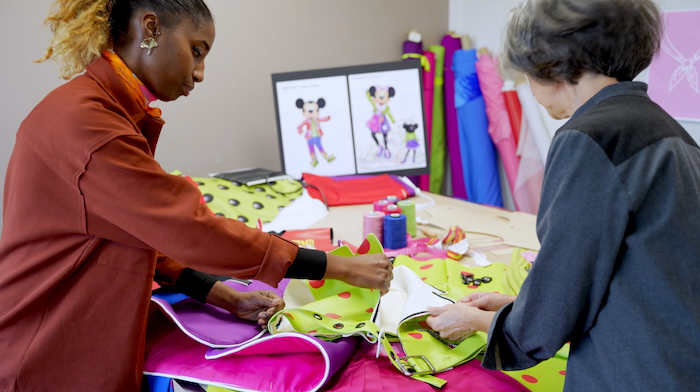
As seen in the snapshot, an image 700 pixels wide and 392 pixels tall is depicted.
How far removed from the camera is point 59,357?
41.0 inches

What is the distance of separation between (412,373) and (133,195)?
67 cm

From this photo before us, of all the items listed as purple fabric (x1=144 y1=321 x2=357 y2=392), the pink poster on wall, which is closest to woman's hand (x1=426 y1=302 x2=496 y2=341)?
purple fabric (x1=144 y1=321 x2=357 y2=392)

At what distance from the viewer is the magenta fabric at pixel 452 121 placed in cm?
391

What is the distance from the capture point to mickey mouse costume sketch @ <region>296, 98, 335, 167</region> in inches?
117

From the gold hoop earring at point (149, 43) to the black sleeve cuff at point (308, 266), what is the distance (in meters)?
0.52

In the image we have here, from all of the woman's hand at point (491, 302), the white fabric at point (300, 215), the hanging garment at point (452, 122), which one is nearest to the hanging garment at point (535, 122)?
the hanging garment at point (452, 122)

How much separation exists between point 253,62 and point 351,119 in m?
0.86

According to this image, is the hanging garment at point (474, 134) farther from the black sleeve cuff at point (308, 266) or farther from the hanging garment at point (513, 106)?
the black sleeve cuff at point (308, 266)

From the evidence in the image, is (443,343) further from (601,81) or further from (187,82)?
(187,82)

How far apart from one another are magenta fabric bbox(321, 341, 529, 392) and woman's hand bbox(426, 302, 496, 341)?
73mm

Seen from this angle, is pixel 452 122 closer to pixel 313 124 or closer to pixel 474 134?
pixel 474 134

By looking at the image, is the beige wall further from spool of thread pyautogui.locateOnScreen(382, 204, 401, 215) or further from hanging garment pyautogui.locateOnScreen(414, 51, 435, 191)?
spool of thread pyautogui.locateOnScreen(382, 204, 401, 215)

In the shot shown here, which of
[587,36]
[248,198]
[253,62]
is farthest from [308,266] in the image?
[253,62]

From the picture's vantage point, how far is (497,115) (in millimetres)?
3621
